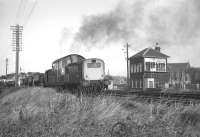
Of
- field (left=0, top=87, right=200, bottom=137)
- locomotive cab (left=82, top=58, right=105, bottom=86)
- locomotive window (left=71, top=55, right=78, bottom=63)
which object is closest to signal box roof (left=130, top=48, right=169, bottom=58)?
locomotive window (left=71, top=55, right=78, bottom=63)

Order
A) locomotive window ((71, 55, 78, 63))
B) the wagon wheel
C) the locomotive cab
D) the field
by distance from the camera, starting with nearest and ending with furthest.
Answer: the wagon wheel
the field
the locomotive cab
locomotive window ((71, 55, 78, 63))

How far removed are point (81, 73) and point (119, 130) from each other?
53.2 ft

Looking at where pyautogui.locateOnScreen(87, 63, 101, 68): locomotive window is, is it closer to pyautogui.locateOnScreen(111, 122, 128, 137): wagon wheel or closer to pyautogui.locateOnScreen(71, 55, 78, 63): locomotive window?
pyautogui.locateOnScreen(71, 55, 78, 63): locomotive window

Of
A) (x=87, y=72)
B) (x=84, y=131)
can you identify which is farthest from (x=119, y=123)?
(x=87, y=72)

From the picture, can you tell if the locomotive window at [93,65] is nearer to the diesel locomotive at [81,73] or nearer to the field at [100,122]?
the diesel locomotive at [81,73]

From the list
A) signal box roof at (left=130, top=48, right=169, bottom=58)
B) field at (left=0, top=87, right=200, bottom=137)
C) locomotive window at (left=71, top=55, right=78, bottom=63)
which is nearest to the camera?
field at (left=0, top=87, right=200, bottom=137)

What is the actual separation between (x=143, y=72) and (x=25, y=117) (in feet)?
138

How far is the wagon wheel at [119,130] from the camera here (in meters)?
6.69

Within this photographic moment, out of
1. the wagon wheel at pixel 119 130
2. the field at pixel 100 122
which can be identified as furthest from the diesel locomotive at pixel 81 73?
the wagon wheel at pixel 119 130

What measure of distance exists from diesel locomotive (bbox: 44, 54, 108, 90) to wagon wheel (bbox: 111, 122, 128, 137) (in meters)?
14.8

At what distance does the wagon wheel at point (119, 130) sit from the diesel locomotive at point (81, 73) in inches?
584

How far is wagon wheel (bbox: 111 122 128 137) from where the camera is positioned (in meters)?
6.69

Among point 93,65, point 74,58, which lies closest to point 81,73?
point 93,65

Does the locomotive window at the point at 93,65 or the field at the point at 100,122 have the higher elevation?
the locomotive window at the point at 93,65
